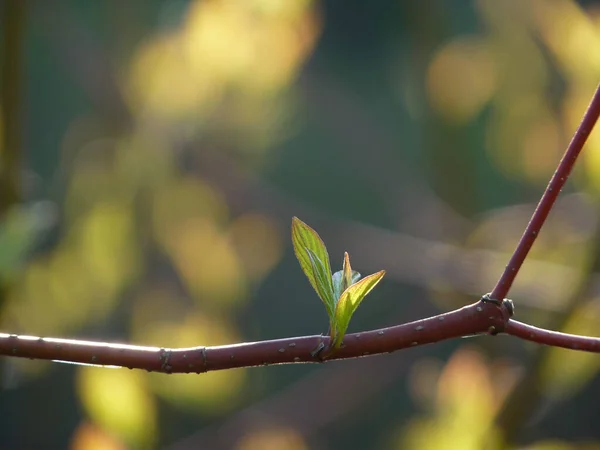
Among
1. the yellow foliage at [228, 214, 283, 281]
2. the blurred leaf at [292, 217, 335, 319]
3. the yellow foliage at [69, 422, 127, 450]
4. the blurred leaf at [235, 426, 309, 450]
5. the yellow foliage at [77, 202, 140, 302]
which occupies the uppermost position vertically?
the blurred leaf at [292, 217, 335, 319]

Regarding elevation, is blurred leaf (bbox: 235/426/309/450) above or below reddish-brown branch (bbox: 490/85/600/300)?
below

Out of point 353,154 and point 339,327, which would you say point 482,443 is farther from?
point 353,154

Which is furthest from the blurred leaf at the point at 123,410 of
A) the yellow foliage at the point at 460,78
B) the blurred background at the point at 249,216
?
the yellow foliage at the point at 460,78

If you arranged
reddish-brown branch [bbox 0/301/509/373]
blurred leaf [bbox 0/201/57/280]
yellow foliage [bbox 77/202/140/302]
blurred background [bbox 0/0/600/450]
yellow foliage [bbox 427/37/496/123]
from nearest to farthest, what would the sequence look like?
1. reddish-brown branch [bbox 0/301/509/373]
2. blurred leaf [bbox 0/201/57/280]
3. blurred background [bbox 0/0/600/450]
4. yellow foliage [bbox 77/202/140/302]
5. yellow foliage [bbox 427/37/496/123]

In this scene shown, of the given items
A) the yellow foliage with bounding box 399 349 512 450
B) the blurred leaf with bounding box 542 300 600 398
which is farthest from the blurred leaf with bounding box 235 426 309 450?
the blurred leaf with bounding box 542 300 600 398

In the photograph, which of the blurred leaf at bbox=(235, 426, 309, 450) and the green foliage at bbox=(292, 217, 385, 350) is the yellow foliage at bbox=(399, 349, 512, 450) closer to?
the blurred leaf at bbox=(235, 426, 309, 450)

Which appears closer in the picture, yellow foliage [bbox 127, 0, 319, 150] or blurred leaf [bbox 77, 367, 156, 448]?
blurred leaf [bbox 77, 367, 156, 448]

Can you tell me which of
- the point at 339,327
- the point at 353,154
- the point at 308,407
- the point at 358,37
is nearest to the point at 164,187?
the point at 308,407
